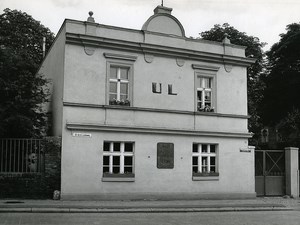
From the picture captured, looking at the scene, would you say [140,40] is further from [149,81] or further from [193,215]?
[193,215]

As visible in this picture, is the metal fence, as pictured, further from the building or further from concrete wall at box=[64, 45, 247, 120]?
concrete wall at box=[64, 45, 247, 120]

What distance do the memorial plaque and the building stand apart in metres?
0.05

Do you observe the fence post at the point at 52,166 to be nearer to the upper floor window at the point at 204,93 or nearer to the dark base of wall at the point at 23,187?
the dark base of wall at the point at 23,187

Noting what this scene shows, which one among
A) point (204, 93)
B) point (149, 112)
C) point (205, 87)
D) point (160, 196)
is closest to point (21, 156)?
point (149, 112)

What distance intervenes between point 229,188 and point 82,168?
7464 mm

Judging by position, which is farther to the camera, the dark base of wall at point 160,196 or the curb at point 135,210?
the dark base of wall at point 160,196

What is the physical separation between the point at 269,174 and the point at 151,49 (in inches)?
352

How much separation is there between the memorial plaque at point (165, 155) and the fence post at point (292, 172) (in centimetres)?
645

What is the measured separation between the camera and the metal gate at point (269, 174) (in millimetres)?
21656

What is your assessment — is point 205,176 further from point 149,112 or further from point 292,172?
point 292,172

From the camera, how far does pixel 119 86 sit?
63.0 ft

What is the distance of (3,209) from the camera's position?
47.2ft

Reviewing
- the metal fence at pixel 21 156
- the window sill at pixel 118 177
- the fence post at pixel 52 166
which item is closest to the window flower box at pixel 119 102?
the fence post at pixel 52 166

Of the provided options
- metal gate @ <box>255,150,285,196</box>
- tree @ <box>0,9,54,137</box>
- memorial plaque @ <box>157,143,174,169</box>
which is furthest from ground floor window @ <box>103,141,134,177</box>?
metal gate @ <box>255,150,285,196</box>
